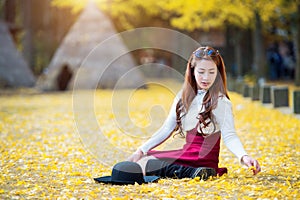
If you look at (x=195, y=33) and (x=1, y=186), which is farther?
(x=195, y=33)

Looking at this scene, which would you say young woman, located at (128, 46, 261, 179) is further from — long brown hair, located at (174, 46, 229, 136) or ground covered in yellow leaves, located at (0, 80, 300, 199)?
ground covered in yellow leaves, located at (0, 80, 300, 199)

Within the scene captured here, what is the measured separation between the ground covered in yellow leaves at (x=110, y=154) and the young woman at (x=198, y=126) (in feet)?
0.66

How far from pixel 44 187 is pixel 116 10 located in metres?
23.6

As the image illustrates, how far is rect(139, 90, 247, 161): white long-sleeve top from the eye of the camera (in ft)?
18.4

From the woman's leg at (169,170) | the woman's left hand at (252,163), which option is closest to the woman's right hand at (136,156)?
the woman's leg at (169,170)

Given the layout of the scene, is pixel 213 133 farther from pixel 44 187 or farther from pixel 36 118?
pixel 36 118

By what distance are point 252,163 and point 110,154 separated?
3.03 meters

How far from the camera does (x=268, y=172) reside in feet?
20.4

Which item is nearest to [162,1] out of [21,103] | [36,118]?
[21,103]

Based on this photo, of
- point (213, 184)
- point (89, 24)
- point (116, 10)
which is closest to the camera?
point (213, 184)

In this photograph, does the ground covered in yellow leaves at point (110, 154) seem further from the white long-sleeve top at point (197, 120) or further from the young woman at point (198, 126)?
the white long-sleeve top at point (197, 120)

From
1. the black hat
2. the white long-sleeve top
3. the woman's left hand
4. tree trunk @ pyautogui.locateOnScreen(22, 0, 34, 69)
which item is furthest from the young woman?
tree trunk @ pyautogui.locateOnScreen(22, 0, 34, 69)

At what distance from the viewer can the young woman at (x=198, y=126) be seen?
5715 millimetres

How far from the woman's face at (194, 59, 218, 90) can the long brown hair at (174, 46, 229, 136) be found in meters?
0.04
